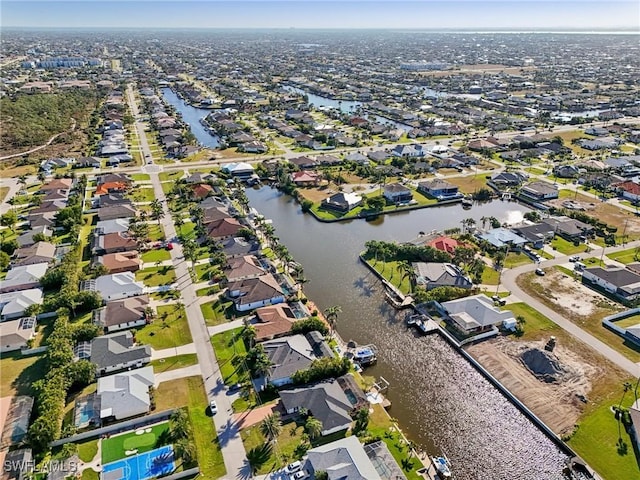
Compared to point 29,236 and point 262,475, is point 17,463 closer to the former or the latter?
point 262,475

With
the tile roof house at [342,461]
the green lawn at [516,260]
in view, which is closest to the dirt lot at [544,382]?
the tile roof house at [342,461]

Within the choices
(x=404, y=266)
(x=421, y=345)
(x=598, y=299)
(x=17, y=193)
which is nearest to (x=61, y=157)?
(x=17, y=193)

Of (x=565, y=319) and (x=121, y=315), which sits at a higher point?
(x=121, y=315)

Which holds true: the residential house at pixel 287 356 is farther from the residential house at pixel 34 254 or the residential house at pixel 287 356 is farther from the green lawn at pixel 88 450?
the residential house at pixel 34 254

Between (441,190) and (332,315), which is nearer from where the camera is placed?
(332,315)

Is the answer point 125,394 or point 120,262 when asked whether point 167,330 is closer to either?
point 125,394

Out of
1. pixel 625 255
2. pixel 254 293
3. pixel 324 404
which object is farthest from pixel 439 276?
pixel 625 255
